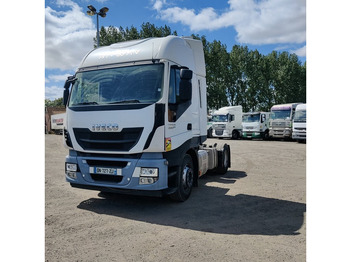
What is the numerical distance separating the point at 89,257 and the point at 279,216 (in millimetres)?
3279

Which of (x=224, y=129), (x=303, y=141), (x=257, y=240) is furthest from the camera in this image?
(x=224, y=129)

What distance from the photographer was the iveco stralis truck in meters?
4.69

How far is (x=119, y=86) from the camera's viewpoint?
16.5 feet

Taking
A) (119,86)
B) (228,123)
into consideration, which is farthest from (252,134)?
(119,86)

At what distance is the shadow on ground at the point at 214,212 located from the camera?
171 inches

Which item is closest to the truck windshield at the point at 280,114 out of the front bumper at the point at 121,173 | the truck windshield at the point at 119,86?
the truck windshield at the point at 119,86

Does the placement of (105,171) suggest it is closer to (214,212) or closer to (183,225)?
(183,225)

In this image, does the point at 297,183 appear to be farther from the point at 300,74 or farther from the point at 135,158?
the point at 300,74

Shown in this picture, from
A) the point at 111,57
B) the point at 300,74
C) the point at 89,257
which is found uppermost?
the point at 300,74

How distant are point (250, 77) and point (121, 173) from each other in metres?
40.7

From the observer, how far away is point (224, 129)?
25.1 meters

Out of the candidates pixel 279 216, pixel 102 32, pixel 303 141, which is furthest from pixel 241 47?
pixel 279 216

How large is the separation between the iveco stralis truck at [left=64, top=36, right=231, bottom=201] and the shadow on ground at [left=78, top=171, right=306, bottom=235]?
1.41 feet

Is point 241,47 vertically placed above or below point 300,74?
above
